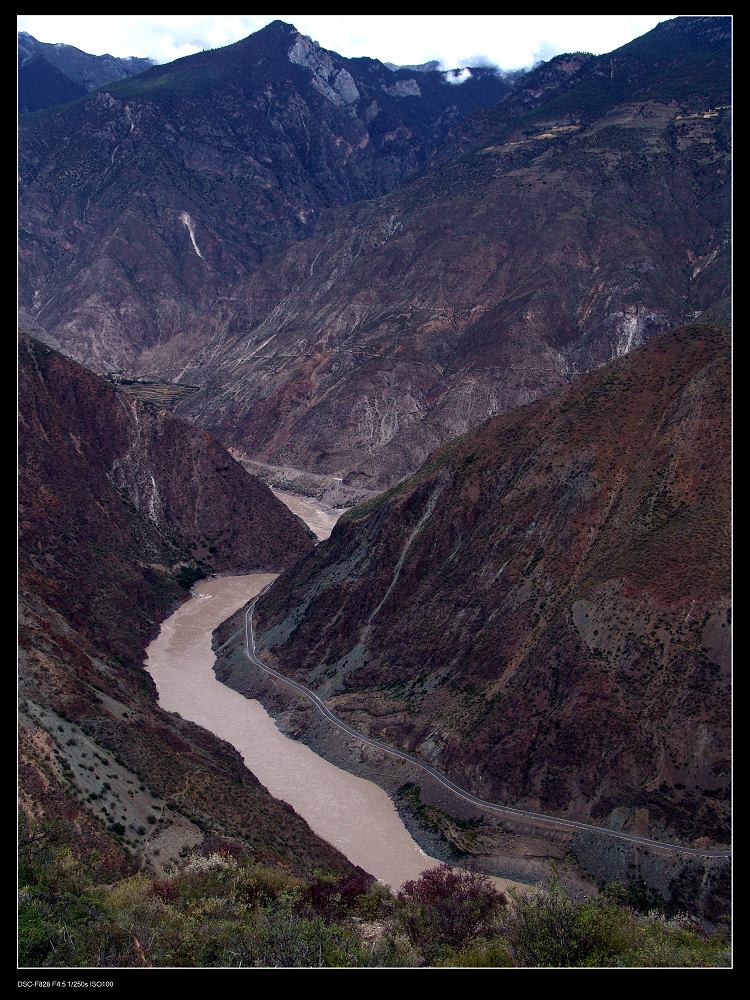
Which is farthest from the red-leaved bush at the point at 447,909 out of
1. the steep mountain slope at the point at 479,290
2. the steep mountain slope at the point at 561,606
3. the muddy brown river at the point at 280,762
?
the steep mountain slope at the point at 479,290

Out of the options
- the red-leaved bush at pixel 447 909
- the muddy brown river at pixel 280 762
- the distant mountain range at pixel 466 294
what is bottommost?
the muddy brown river at pixel 280 762

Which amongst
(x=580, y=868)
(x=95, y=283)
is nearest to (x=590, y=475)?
(x=580, y=868)

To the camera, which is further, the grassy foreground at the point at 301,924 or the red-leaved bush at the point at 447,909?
the red-leaved bush at the point at 447,909

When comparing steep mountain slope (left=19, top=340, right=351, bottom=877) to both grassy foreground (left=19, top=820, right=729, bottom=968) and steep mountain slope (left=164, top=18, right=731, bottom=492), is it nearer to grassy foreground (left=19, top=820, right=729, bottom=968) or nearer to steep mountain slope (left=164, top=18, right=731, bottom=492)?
grassy foreground (left=19, top=820, right=729, bottom=968)

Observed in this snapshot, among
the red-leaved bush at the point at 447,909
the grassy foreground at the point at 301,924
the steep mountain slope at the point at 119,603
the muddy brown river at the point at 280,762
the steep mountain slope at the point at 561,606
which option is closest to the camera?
the grassy foreground at the point at 301,924

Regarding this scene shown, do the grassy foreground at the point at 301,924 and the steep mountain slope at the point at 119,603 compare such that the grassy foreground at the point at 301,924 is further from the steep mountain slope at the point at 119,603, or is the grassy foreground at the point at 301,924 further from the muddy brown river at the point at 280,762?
the muddy brown river at the point at 280,762

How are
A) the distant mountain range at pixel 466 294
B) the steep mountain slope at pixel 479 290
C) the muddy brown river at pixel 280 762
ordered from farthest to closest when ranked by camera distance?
the distant mountain range at pixel 466 294
the steep mountain slope at pixel 479 290
the muddy brown river at pixel 280 762

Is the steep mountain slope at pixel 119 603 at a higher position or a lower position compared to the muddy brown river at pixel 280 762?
higher
